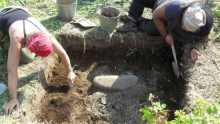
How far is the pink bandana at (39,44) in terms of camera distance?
2.71 m

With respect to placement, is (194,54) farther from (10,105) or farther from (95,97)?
(10,105)

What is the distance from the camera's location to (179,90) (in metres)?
3.77

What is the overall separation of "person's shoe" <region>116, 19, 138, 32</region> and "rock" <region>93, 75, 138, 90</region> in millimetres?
884

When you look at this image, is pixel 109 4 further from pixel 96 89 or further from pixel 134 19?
pixel 96 89

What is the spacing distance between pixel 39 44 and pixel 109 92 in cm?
158

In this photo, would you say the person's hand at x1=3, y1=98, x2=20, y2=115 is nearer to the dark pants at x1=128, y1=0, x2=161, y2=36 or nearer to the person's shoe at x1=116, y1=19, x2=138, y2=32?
the person's shoe at x1=116, y1=19, x2=138, y2=32

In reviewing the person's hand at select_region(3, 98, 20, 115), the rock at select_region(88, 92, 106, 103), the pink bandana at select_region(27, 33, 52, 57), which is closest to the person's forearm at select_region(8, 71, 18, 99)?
the person's hand at select_region(3, 98, 20, 115)

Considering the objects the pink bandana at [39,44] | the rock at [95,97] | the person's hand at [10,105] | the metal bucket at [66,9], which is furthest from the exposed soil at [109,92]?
the pink bandana at [39,44]

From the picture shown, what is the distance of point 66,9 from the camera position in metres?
4.26

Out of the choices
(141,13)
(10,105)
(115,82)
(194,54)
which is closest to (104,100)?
(115,82)

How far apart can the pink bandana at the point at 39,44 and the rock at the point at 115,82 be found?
133 centimetres

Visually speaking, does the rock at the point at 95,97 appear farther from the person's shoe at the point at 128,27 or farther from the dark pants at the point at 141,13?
the dark pants at the point at 141,13

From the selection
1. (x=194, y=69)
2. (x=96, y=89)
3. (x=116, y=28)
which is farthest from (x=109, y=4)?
(x=194, y=69)

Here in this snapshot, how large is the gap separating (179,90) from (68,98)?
1802 millimetres
